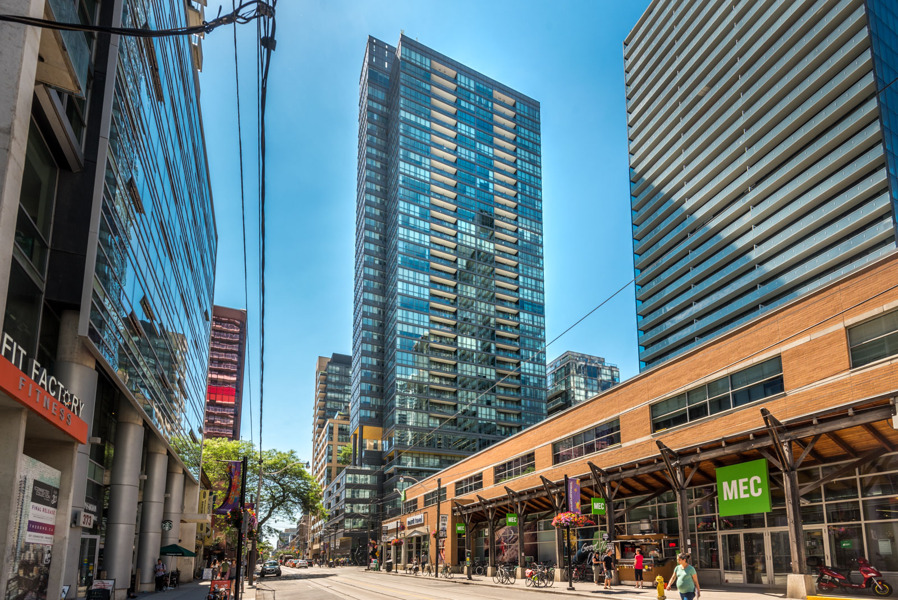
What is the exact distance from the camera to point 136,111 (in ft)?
88.8

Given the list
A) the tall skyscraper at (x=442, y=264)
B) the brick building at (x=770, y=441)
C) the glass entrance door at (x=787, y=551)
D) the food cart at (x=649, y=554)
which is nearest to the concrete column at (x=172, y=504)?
the brick building at (x=770, y=441)

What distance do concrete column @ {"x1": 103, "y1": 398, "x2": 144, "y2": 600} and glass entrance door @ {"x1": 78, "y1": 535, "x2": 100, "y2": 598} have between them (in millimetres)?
479

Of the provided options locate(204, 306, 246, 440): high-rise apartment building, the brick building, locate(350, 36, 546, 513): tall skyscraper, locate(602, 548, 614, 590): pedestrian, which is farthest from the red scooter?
locate(204, 306, 246, 440): high-rise apartment building

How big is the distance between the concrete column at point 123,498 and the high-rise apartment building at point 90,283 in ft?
0.23

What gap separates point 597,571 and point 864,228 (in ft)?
189

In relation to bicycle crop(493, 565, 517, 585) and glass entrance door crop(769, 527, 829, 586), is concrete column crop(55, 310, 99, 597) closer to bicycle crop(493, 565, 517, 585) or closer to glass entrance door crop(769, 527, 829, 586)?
bicycle crop(493, 565, 517, 585)

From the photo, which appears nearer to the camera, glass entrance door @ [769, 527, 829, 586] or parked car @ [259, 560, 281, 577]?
glass entrance door @ [769, 527, 829, 586]

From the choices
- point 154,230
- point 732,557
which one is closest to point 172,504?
point 154,230

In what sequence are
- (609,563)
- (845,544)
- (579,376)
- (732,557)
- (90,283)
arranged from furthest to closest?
1. (579,376)
2. (609,563)
3. (732,557)
4. (845,544)
5. (90,283)

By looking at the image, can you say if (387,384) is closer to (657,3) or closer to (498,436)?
(498,436)

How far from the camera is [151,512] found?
3838cm

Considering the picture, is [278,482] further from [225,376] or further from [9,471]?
[225,376]

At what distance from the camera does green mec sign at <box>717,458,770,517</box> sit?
2284 cm

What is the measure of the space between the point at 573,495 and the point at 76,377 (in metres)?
21.5
